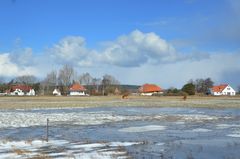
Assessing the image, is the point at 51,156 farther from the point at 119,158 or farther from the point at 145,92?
the point at 145,92

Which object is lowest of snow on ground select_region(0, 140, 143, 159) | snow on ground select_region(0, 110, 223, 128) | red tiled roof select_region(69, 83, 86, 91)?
snow on ground select_region(0, 140, 143, 159)

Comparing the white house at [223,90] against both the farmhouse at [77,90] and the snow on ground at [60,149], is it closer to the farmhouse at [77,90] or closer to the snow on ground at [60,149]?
the farmhouse at [77,90]

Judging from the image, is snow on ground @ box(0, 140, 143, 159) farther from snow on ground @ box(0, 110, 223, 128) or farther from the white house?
the white house

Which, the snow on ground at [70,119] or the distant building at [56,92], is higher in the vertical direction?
the distant building at [56,92]

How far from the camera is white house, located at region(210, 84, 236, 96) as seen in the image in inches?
7287

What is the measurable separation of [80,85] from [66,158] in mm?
182968

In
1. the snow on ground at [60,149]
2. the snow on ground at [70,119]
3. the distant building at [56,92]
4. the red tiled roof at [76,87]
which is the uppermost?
the red tiled roof at [76,87]

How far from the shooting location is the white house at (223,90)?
185100 millimetres

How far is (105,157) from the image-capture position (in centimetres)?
1398

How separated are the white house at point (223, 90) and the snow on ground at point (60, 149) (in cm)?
17039

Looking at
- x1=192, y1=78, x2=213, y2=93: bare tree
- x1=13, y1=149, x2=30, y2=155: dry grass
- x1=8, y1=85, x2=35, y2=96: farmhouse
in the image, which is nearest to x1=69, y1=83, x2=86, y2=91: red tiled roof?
x1=8, y1=85, x2=35, y2=96: farmhouse

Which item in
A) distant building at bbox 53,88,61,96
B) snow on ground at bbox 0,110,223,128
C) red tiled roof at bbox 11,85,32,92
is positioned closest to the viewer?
snow on ground at bbox 0,110,223,128

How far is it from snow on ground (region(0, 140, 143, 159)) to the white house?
170392mm

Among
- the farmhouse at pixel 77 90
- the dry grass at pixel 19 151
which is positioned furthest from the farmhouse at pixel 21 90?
the dry grass at pixel 19 151
